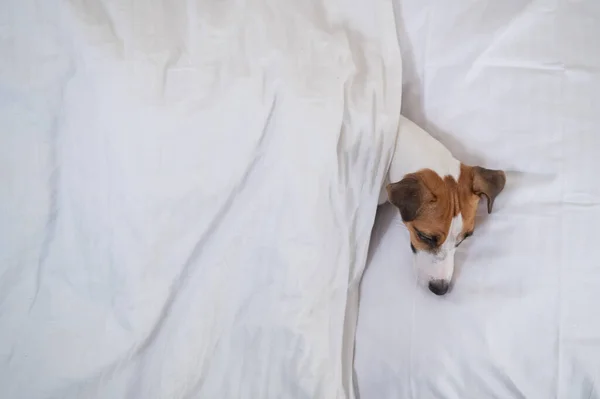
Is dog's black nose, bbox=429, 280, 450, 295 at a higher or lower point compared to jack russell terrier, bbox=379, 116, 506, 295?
lower

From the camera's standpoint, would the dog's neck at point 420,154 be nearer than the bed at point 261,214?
No

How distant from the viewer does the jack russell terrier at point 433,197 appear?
104cm

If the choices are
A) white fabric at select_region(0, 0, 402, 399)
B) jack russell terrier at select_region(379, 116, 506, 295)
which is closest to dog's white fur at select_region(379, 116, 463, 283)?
jack russell terrier at select_region(379, 116, 506, 295)

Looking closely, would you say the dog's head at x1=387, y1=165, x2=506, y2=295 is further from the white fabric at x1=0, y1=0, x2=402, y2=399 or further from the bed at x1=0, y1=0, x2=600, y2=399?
the white fabric at x1=0, y1=0, x2=402, y2=399

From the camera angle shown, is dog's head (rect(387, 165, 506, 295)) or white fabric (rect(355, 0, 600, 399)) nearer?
white fabric (rect(355, 0, 600, 399))

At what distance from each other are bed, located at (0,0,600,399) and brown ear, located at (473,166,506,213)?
0.04 m

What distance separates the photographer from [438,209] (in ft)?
3.47

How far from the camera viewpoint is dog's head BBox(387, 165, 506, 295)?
1031 millimetres

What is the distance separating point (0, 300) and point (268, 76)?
1.84 feet

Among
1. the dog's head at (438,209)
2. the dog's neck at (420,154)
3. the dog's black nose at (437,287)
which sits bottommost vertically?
the dog's black nose at (437,287)

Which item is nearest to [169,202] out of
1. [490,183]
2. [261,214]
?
[261,214]

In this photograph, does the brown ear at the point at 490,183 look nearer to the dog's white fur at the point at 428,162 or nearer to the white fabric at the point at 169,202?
the dog's white fur at the point at 428,162

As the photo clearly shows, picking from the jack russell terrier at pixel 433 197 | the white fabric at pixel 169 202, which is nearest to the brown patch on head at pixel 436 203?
the jack russell terrier at pixel 433 197

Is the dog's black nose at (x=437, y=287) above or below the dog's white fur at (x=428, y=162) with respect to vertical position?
below
